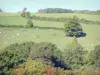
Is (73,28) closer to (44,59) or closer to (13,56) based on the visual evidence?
(44,59)

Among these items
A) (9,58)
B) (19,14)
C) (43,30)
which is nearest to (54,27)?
(43,30)

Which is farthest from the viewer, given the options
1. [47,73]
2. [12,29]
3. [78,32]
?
[78,32]

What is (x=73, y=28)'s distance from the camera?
91.9 ft

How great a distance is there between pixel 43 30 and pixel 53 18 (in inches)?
59.3

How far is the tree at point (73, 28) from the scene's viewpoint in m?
26.8

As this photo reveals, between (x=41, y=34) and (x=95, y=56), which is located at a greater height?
(x=41, y=34)

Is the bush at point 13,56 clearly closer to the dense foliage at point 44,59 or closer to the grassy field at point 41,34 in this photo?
the dense foliage at point 44,59

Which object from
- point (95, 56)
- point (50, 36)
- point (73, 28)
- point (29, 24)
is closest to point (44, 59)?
point (95, 56)

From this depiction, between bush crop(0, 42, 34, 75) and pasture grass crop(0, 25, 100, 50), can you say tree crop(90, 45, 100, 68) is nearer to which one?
pasture grass crop(0, 25, 100, 50)

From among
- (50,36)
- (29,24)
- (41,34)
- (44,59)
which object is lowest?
(44,59)

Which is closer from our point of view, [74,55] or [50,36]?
[74,55]

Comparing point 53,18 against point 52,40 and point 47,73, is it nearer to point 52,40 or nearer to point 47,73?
point 52,40

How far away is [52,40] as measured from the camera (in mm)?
25406

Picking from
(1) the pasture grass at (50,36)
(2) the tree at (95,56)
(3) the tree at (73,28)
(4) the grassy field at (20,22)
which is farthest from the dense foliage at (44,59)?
(4) the grassy field at (20,22)
